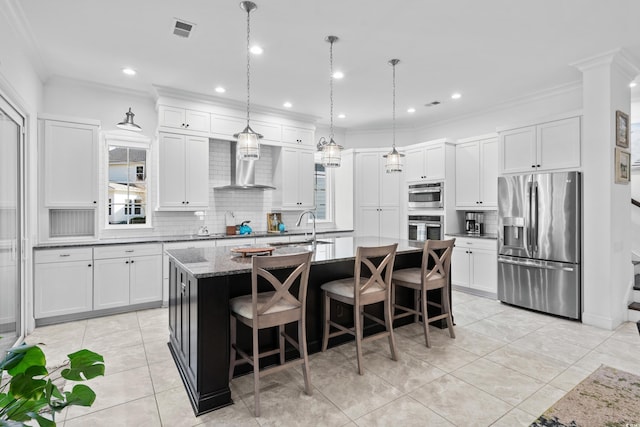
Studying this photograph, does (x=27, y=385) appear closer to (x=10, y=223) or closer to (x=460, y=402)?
(x=460, y=402)

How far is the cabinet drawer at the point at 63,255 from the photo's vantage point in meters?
3.93

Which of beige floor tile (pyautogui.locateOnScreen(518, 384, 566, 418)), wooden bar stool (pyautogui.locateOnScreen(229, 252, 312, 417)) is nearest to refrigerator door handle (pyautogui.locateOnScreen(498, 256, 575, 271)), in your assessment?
beige floor tile (pyautogui.locateOnScreen(518, 384, 566, 418))

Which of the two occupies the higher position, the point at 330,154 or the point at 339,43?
the point at 339,43

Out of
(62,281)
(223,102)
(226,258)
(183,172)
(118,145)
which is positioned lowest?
(62,281)

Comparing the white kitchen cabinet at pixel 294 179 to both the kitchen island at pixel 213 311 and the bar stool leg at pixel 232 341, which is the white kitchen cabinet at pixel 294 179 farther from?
the bar stool leg at pixel 232 341

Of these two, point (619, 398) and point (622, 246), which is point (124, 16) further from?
point (622, 246)

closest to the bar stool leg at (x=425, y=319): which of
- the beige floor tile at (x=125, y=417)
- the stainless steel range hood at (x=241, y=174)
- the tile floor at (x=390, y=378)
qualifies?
the tile floor at (x=390, y=378)

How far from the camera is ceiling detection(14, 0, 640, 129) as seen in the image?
2.99 m

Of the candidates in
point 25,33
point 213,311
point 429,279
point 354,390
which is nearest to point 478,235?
point 429,279

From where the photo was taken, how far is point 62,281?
160 inches

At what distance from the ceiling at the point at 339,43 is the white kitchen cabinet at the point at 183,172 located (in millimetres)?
764

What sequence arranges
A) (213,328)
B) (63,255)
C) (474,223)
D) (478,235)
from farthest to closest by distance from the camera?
(474,223)
(478,235)
(63,255)
(213,328)

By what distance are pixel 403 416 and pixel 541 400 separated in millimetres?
1024

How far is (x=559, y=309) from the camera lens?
421 cm
